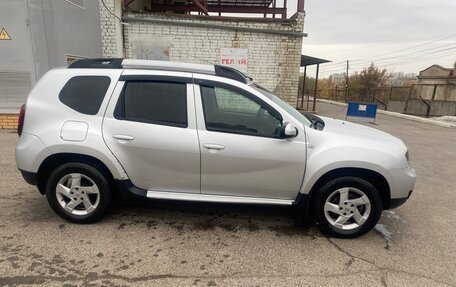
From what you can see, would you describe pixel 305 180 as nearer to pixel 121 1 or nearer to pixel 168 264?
pixel 168 264

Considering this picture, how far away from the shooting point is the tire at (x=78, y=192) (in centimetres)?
326

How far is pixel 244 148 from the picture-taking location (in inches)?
123

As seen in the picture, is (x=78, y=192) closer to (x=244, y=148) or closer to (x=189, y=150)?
(x=189, y=150)

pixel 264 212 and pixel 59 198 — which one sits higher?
pixel 59 198

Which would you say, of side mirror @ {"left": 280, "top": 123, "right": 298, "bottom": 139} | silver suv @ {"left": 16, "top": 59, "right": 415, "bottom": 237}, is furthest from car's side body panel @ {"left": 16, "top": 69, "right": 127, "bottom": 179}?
side mirror @ {"left": 280, "top": 123, "right": 298, "bottom": 139}

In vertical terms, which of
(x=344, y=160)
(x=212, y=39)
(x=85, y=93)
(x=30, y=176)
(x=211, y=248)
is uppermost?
(x=212, y=39)

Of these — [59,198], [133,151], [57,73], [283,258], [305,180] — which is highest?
[57,73]

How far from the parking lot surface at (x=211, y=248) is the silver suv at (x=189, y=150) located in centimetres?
31

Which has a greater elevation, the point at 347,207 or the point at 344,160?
the point at 344,160

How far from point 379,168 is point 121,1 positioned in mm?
9511

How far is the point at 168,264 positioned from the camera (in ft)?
9.10

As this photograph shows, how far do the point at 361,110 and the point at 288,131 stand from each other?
10.8 meters

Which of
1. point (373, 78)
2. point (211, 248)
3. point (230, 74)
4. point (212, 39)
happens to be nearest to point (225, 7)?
point (212, 39)

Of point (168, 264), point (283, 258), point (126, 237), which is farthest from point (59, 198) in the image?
point (283, 258)
